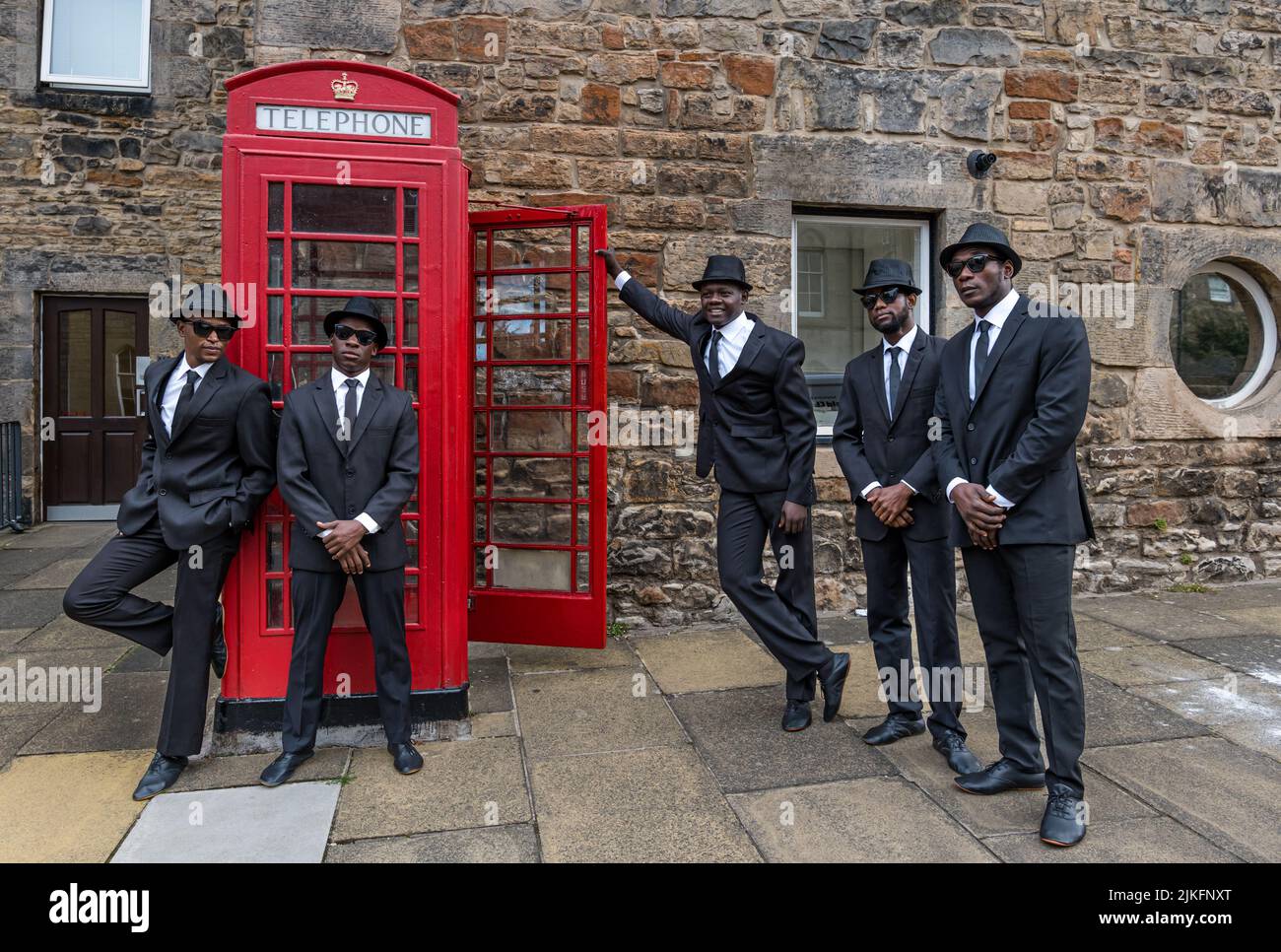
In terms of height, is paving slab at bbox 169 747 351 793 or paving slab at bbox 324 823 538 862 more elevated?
paving slab at bbox 169 747 351 793

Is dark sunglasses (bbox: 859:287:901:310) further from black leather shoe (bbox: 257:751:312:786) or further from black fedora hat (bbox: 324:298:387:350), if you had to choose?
black leather shoe (bbox: 257:751:312:786)

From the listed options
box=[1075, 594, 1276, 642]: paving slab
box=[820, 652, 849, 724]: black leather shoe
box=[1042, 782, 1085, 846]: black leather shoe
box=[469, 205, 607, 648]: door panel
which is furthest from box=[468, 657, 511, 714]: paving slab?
box=[1075, 594, 1276, 642]: paving slab

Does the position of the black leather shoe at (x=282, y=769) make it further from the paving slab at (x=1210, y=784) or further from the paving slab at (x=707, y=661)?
the paving slab at (x=1210, y=784)

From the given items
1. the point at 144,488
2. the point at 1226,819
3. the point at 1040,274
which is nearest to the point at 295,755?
the point at 144,488

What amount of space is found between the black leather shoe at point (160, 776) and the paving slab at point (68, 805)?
2.0 inches

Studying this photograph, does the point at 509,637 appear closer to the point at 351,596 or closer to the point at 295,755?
the point at 351,596

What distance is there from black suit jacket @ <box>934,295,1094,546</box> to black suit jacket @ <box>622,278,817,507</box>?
891 millimetres

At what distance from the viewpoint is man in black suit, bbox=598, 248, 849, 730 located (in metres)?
4.09

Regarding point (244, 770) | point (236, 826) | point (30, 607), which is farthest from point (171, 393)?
point (30, 607)

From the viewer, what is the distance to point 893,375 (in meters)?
3.98

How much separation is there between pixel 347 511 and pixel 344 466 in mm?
194

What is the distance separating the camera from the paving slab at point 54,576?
7.07 metres

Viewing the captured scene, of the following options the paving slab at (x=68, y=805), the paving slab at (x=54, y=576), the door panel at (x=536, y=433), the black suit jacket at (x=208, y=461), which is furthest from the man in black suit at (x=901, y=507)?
the paving slab at (x=54, y=576)

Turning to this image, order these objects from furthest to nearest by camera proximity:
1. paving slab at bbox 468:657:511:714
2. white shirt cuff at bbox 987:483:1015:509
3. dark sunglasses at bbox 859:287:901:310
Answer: paving slab at bbox 468:657:511:714 → dark sunglasses at bbox 859:287:901:310 → white shirt cuff at bbox 987:483:1015:509
